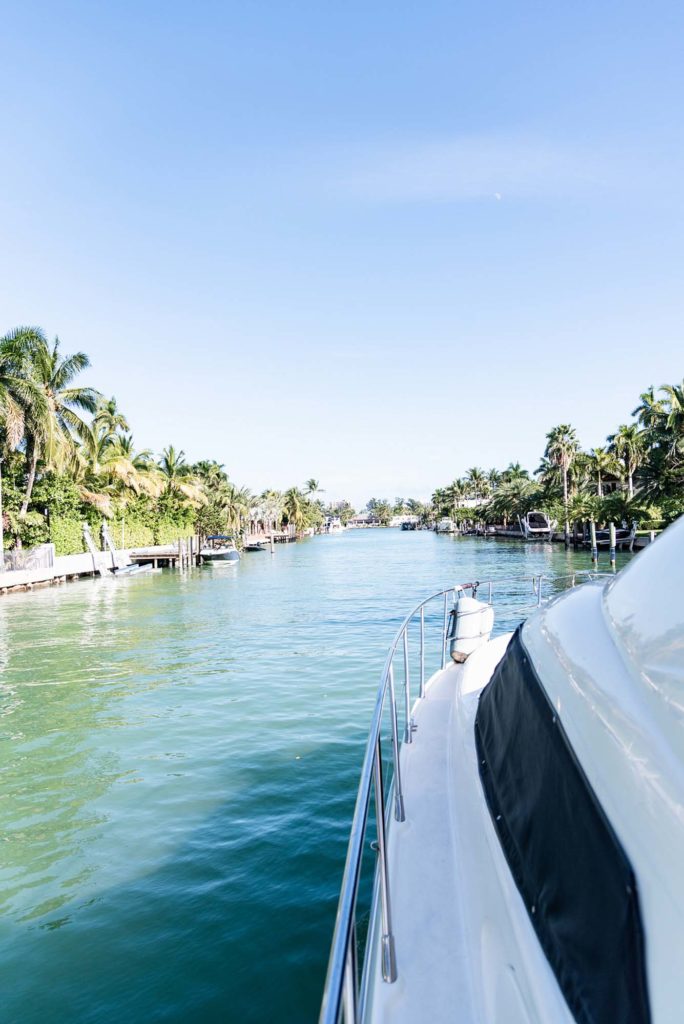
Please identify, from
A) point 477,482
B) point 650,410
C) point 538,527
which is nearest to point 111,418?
point 650,410

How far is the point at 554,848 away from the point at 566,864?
0.37 feet

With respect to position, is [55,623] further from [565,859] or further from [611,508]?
[611,508]

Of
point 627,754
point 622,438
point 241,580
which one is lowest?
point 241,580

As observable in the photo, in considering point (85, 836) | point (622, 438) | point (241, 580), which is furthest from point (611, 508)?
point (85, 836)

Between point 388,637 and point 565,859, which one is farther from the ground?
point 565,859

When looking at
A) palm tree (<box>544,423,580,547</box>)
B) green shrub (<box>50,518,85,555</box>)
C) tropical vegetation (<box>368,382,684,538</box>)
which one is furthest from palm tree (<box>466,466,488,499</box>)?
green shrub (<box>50,518,85,555</box>)

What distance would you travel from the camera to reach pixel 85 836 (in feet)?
18.5

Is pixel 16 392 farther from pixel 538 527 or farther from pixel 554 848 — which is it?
pixel 538 527

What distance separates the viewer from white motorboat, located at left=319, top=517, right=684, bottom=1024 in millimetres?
1520

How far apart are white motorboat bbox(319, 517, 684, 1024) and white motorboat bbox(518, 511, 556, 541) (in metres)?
71.5

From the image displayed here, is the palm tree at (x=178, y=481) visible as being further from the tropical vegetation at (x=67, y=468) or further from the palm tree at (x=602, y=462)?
the palm tree at (x=602, y=462)

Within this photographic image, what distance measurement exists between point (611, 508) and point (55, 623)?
140 ft

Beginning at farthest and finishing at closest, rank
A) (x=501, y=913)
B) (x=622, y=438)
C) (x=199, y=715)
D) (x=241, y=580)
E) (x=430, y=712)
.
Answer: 1. (x=622, y=438)
2. (x=241, y=580)
3. (x=199, y=715)
4. (x=430, y=712)
5. (x=501, y=913)

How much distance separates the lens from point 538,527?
8400cm
